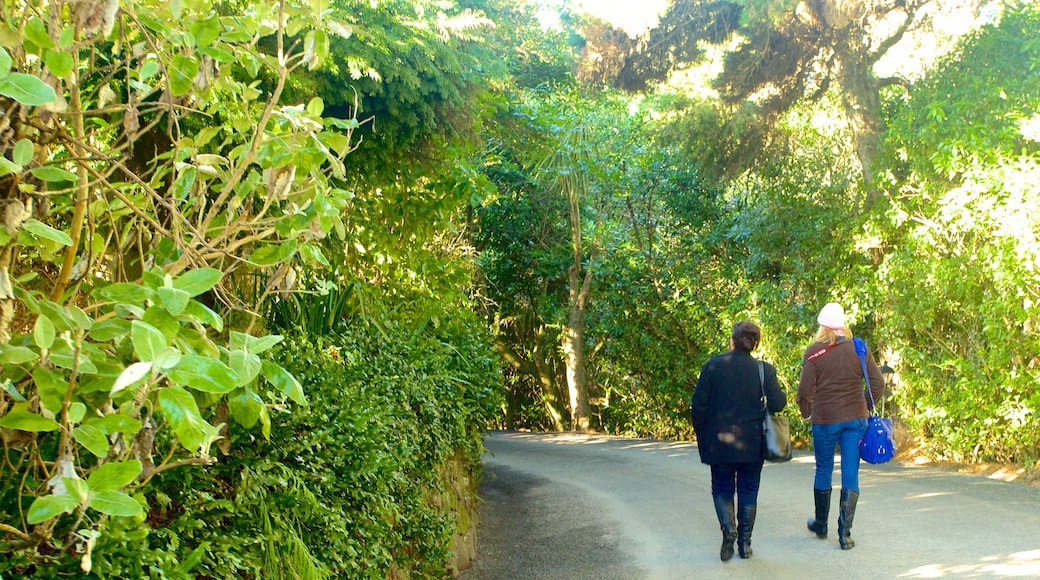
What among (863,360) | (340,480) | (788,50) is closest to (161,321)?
(340,480)

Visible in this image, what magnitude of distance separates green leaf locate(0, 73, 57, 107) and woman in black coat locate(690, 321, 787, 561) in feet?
18.7

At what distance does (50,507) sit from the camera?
6.31ft

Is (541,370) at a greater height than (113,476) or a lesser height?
greater

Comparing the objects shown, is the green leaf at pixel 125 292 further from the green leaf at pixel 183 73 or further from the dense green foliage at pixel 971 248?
the dense green foliage at pixel 971 248

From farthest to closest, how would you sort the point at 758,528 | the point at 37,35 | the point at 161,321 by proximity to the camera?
the point at 758,528 < the point at 37,35 < the point at 161,321

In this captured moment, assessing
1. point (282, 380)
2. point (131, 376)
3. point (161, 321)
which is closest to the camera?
point (131, 376)

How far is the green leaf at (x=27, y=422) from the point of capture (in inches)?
82.6

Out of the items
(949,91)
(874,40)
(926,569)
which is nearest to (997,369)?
(949,91)

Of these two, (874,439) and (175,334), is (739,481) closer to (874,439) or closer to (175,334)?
(874,439)

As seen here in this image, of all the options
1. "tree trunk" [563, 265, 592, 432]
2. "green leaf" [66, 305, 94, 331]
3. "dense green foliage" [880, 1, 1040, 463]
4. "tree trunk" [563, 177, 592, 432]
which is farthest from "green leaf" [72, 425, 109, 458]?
"tree trunk" [563, 265, 592, 432]

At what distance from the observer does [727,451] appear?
6.93 m

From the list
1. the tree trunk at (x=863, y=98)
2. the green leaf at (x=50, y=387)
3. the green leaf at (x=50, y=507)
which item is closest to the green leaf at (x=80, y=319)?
the green leaf at (x=50, y=387)

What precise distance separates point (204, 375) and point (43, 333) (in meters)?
0.48

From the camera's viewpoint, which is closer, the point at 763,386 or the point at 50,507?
the point at 50,507
